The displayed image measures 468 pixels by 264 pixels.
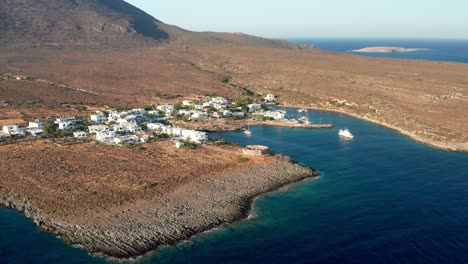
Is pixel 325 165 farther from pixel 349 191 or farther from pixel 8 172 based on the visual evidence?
pixel 8 172

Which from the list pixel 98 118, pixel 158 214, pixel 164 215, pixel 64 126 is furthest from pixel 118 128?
pixel 164 215

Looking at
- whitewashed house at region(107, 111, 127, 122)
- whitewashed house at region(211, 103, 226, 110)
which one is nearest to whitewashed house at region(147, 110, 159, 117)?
whitewashed house at region(107, 111, 127, 122)

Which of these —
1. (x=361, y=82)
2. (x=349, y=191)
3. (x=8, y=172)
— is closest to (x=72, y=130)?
(x=8, y=172)

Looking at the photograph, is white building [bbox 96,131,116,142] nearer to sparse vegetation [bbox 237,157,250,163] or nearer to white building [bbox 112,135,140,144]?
white building [bbox 112,135,140,144]

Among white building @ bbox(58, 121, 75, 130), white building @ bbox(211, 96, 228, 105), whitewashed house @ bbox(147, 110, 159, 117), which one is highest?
white building @ bbox(211, 96, 228, 105)

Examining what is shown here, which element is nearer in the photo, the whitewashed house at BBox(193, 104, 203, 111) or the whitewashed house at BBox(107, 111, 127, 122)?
the whitewashed house at BBox(107, 111, 127, 122)

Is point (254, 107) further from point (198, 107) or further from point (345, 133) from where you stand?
point (345, 133)
